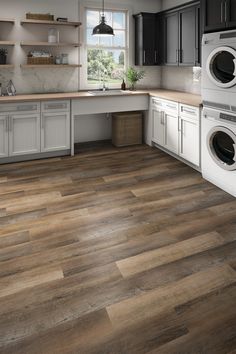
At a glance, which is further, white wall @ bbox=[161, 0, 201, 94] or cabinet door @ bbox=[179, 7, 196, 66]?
white wall @ bbox=[161, 0, 201, 94]

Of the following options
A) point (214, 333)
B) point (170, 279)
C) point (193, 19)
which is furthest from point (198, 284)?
point (193, 19)

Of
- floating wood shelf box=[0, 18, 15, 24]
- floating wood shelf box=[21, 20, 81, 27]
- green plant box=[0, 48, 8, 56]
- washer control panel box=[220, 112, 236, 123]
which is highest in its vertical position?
floating wood shelf box=[21, 20, 81, 27]

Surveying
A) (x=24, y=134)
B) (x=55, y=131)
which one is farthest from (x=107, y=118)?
(x=24, y=134)

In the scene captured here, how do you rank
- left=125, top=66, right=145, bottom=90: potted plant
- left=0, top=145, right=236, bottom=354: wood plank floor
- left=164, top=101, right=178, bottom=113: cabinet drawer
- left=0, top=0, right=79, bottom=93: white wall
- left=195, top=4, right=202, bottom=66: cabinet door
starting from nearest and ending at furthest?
left=0, top=145, right=236, bottom=354: wood plank floor < left=195, top=4, right=202, bottom=66: cabinet door < left=164, top=101, right=178, bottom=113: cabinet drawer < left=0, top=0, right=79, bottom=93: white wall < left=125, top=66, right=145, bottom=90: potted plant

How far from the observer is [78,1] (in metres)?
5.11

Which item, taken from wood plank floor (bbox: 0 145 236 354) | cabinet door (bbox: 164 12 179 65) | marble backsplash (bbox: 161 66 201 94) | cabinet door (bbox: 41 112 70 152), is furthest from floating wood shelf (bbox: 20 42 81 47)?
wood plank floor (bbox: 0 145 236 354)

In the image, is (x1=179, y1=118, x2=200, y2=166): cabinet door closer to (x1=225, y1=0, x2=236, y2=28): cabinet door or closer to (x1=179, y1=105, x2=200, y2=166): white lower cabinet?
(x1=179, y1=105, x2=200, y2=166): white lower cabinet

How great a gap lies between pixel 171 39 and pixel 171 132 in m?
1.57

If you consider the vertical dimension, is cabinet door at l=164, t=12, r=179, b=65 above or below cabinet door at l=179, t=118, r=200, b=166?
above

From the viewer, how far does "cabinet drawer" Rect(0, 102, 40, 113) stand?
430 centimetres

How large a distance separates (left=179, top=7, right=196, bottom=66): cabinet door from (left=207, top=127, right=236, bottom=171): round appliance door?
4.93ft

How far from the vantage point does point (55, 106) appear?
181 inches

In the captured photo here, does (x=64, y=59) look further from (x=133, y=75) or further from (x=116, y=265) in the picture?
(x=116, y=265)

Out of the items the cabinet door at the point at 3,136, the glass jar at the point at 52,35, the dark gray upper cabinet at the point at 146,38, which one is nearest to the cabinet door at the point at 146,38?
the dark gray upper cabinet at the point at 146,38
